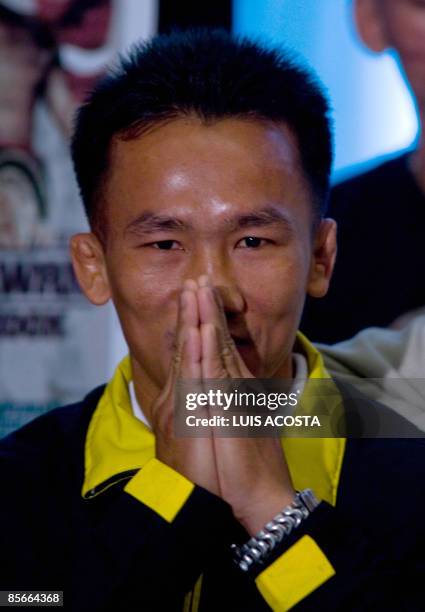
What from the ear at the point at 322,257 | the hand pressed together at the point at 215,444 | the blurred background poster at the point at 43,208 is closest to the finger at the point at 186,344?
Result: the hand pressed together at the point at 215,444

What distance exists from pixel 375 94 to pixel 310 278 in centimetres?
32

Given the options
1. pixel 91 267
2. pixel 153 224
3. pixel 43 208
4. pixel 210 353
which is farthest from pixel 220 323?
pixel 43 208

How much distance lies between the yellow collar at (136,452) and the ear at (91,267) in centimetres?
13

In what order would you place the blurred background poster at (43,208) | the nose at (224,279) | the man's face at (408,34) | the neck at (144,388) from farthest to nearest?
the blurred background poster at (43,208), the man's face at (408,34), the neck at (144,388), the nose at (224,279)

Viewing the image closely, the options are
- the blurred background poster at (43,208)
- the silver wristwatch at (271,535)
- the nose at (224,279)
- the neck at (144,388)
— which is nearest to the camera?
the silver wristwatch at (271,535)

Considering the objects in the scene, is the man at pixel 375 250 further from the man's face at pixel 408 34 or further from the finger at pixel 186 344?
the finger at pixel 186 344

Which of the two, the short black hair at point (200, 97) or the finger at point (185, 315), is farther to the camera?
the short black hair at point (200, 97)

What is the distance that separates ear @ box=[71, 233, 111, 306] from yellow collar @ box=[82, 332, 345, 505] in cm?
13

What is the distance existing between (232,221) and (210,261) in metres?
0.05

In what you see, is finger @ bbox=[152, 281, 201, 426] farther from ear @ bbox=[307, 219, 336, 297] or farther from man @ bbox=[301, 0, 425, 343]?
man @ bbox=[301, 0, 425, 343]

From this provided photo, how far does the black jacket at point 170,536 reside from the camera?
0.95 meters

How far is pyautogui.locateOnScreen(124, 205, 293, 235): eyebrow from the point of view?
1067mm

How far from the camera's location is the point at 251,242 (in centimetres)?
108

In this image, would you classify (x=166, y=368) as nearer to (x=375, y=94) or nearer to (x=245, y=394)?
(x=245, y=394)
